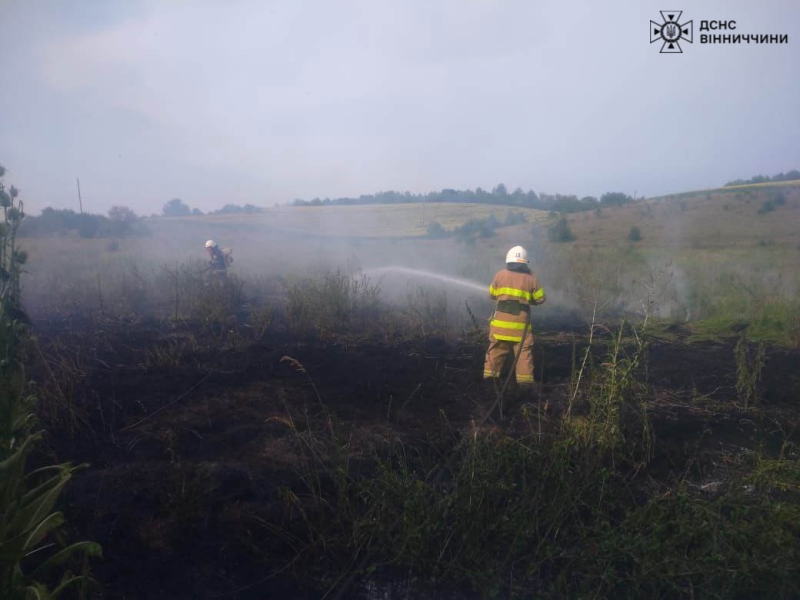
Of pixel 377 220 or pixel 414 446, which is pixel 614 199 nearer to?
pixel 377 220

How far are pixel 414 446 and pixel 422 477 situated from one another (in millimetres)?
295

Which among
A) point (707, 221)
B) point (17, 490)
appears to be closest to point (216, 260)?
point (17, 490)

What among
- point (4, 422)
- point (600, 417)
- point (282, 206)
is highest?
point (282, 206)

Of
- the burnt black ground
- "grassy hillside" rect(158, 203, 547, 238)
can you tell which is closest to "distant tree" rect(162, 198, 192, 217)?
"grassy hillside" rect(158, 203, 547, 238)

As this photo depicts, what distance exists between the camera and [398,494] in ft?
10.6

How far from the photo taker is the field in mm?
2979

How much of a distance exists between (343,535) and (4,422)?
6.13 feet

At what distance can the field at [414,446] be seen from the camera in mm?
2979

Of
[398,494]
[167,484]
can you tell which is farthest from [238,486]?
[398,494]

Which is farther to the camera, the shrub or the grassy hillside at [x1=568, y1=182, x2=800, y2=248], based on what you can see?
the grassy hillside at [x1=568, y1=182, x2=800, y2=248]

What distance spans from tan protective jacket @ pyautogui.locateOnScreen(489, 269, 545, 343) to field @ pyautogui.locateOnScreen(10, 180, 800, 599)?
0.47 metres

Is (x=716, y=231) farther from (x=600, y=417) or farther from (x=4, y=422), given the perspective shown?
(x=4, y=422)

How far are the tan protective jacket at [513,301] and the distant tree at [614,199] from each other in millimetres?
23604

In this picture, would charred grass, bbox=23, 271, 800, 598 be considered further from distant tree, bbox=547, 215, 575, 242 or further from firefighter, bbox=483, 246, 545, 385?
distant tree, bbox=547, 215, 575, 242
